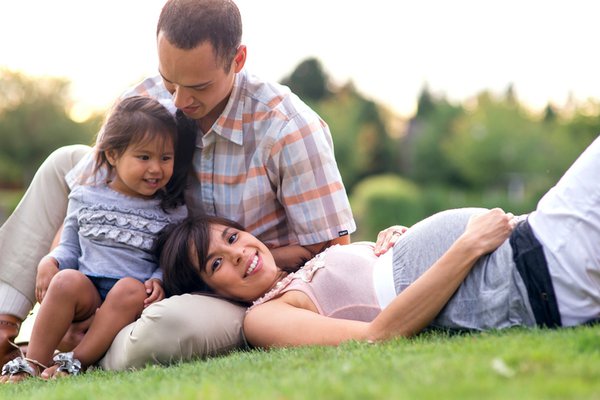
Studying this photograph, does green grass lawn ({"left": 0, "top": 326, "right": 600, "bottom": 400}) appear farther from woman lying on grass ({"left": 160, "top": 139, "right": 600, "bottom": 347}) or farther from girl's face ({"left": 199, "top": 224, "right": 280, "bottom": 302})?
girl's face ({"left": 199, "top": 224, "right": 280, "bottom": 302})

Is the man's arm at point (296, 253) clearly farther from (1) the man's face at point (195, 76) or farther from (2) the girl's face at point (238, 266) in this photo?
(1) the man's face at point (195, 76)

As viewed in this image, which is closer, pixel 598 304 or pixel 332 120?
pixel 598 304

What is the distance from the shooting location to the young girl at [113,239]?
487cm

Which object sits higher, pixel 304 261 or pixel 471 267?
pixel 471 267

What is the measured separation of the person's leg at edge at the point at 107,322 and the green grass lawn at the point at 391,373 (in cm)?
47

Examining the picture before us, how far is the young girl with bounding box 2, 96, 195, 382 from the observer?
4.87m

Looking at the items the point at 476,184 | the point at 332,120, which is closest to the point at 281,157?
the point at 332,120

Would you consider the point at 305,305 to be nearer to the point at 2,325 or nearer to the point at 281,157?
the point at 281,157

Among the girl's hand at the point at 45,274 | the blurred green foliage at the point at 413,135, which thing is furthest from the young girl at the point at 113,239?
the blurred green foliage at the point at 413,135

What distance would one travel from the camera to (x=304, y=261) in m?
5.28

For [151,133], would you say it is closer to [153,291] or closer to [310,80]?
[153,291]

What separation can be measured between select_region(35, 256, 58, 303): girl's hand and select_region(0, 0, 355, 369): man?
2.03ft

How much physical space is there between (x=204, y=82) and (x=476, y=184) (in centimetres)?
4795

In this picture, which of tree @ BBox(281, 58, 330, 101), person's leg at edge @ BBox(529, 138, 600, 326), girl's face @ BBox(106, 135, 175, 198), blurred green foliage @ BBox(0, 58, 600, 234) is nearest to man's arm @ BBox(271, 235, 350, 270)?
girl's face @ BBox(106, 135, 175, 198)
